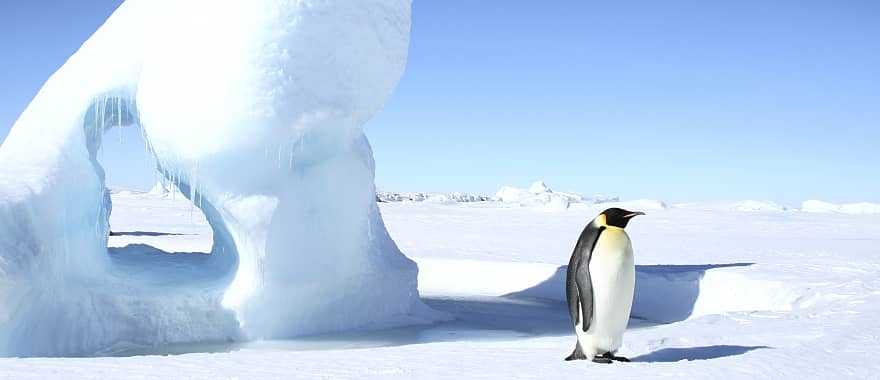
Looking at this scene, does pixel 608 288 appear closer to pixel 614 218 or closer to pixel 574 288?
pixel 574 288

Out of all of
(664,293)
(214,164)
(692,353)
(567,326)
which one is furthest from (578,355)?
(664,293)

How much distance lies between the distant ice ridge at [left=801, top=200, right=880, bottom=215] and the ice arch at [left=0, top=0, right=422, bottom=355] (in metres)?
39.0

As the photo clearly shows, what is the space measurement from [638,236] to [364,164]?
16.4 m

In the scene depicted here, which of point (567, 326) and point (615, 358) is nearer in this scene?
point (615, 358)

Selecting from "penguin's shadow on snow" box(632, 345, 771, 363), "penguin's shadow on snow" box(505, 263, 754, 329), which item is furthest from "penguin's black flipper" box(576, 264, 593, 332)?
"penguin's shadow on snow" box(505, 263, 754, 329)

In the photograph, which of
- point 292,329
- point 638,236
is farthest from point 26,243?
point 638,236

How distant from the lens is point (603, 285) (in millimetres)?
5289

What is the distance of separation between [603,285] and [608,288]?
38 mm

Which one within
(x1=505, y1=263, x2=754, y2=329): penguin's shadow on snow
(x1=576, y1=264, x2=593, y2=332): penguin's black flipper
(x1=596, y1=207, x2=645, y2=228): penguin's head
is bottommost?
(x1=505, y1=263, x2=754, y2=329): penguin's shadow on snow

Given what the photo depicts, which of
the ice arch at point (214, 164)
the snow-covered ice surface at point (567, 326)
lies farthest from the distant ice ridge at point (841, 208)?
the ice arch at point (214, 164)

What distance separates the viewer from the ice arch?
24.3 feet

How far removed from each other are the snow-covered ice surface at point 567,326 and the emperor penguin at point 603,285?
9.2 inches

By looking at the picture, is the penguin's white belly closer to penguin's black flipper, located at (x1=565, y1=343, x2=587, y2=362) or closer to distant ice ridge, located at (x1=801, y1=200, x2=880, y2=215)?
penguin's black flipper, located at (x1=565, y1=343, x2=587, y2=362)

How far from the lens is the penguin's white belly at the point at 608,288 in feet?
17.3
